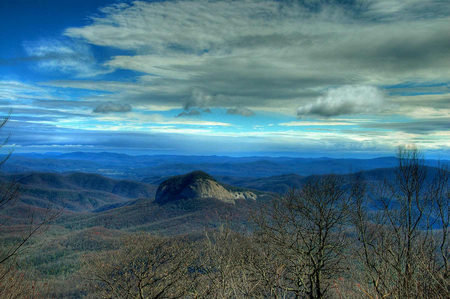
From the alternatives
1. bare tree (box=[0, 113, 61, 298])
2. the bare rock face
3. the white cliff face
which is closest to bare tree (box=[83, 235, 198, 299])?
bare tree (box=[0, 113, 61, 298])

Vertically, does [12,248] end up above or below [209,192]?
above

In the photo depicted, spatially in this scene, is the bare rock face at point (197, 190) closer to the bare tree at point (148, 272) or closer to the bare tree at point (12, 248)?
the bare tree at point (148, 272)

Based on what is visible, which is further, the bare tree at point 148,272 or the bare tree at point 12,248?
the bare tree at point 148,272

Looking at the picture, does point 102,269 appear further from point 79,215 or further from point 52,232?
point 79,215

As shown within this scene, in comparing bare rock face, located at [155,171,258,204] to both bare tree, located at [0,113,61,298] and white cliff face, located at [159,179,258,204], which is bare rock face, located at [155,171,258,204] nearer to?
white cliff face, located at [159,179,258,204]

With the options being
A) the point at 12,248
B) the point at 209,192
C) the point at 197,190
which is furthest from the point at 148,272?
the point at 197,190

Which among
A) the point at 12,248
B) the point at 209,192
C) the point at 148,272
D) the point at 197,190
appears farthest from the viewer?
the point at 197,190

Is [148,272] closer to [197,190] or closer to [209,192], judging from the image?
[209,192]

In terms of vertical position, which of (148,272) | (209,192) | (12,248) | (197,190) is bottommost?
(209,192)

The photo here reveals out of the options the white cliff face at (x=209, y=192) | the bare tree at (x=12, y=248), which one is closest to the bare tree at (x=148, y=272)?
the bare tree at (x=12, y=248)
